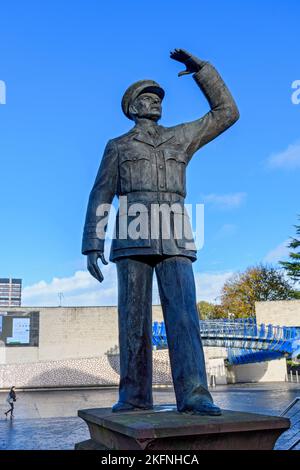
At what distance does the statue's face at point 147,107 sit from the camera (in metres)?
4.30

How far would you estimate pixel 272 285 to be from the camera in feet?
140

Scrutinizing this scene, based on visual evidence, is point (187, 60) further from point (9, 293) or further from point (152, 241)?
point (9, 293)

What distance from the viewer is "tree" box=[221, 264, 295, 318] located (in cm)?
4228

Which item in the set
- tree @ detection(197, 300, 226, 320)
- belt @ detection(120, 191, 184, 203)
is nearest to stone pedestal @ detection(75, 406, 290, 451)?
belt @ detection(120, 191, 184, 203)

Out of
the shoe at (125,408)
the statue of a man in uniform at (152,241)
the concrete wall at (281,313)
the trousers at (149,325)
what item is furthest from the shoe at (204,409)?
the concrete wall at (281,313)

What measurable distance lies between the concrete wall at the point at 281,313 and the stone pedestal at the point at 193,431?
28.5m

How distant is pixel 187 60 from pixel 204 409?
2916 mm

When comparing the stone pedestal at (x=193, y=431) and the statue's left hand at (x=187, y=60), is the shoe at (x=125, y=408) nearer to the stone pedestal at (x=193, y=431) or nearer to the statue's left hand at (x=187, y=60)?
the stone pedestal at (x=193, y=431)

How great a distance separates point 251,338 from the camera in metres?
24.3

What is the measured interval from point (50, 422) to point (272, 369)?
23.0 m

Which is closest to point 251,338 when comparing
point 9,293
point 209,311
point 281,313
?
point 281,313

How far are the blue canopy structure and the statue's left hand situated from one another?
1910cm
